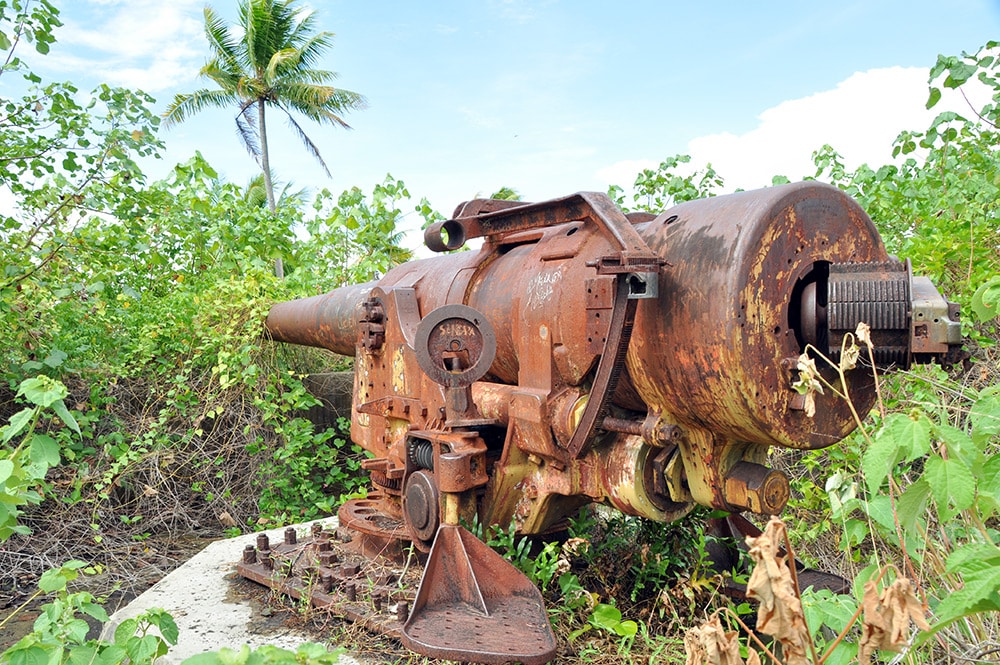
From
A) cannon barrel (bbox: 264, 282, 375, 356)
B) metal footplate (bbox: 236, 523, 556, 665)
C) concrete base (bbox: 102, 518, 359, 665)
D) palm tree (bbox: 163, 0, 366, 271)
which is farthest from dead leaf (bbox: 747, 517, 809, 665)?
palm tree (bbox: 163, 0, 366, 271)

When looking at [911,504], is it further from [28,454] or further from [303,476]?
[303,476]

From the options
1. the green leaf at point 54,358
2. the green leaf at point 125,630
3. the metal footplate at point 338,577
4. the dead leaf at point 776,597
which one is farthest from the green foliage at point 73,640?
the green leaf at point 54,358

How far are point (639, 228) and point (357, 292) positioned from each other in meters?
2.03

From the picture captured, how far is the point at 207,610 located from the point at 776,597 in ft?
9.00

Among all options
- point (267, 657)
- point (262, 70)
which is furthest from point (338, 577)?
point (262, 70)

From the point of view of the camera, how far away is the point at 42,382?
6.28 feet

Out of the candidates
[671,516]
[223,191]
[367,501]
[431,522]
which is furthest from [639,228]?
[223,191]

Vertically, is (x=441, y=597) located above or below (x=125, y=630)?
below

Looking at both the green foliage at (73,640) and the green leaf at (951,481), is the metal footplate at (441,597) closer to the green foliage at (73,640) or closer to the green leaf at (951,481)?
the green foliage at (73,640)

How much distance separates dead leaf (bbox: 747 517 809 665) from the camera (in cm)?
Result: 117

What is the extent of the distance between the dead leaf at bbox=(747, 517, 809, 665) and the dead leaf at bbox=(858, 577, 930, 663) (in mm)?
98

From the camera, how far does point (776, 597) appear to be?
1.20 m

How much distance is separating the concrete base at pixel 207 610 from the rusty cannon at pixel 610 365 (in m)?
0.30

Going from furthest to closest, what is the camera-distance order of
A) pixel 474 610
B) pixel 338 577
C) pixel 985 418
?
pixel 338 577, pixel 474 610, pixel 985 418
